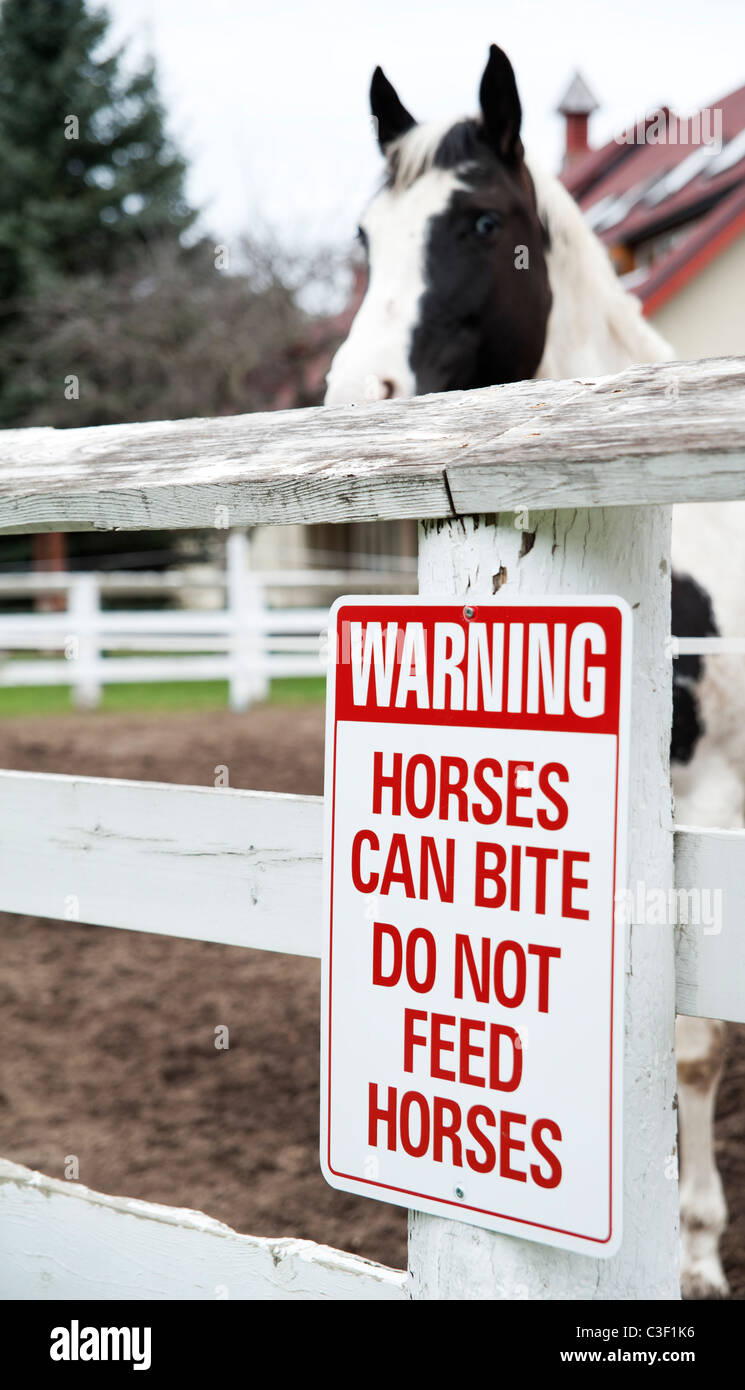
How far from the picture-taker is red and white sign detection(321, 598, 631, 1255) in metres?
0.95

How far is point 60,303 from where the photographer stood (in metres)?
19.9

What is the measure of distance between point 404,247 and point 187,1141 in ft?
6.91

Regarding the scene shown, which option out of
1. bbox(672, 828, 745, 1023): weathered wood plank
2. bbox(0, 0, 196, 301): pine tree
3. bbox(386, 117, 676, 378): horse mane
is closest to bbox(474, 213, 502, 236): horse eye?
bbox(386, 117, 676, 378): horse mane

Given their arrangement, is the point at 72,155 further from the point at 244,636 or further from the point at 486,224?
the point at 486,224

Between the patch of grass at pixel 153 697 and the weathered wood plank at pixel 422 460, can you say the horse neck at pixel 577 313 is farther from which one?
the patch of grass at pixel 153 697

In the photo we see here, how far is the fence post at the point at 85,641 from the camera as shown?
35.5 ft

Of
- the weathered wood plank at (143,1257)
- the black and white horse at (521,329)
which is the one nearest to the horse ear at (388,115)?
the black and white horse at (521,329)

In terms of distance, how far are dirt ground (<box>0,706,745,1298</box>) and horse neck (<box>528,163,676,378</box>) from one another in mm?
1891

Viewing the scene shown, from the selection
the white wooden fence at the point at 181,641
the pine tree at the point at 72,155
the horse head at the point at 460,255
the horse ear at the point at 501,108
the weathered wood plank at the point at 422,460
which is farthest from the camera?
the pine tree at the point at 72,155

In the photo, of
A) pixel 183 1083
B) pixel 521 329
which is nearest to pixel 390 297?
pixel 521 329

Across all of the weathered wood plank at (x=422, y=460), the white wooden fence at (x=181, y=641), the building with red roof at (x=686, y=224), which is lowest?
the white wooden fence at (x=181, y=641)

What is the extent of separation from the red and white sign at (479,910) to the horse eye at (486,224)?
63.2 inches
